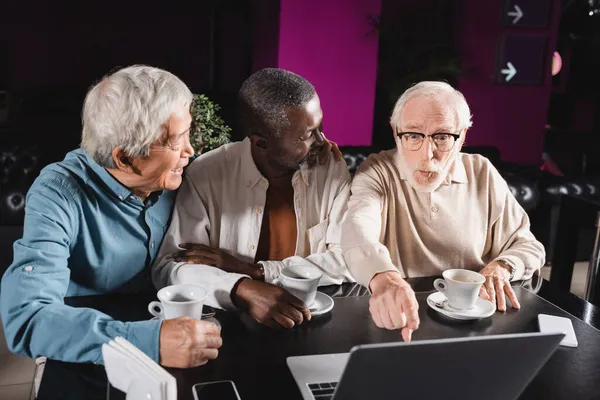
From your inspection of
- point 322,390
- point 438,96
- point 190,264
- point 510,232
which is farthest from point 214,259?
point 510,232

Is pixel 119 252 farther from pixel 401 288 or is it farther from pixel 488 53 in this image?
pixel 488 53

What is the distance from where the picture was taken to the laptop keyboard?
3.38ft

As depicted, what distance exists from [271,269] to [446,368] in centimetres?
93

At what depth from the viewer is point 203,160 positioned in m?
1.97

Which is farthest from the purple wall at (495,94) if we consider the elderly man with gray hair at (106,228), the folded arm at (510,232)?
the elderly man with gray hair at (106,228)

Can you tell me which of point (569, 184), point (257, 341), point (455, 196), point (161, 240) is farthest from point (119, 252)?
point (569, 184)

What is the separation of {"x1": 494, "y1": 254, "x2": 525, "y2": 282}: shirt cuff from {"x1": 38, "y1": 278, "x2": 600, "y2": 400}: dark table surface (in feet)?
0.25

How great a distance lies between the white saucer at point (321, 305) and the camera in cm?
139

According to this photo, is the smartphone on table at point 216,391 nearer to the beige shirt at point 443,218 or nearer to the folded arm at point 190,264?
the folded arm at point 190,264

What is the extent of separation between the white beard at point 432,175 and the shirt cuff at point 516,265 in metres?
0.31

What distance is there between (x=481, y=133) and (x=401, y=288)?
5998 millimetres

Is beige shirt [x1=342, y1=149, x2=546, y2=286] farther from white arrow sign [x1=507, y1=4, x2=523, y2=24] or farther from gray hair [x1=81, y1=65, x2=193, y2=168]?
white arrow sign [x1=507, y1=4, x2=523, y2=24]

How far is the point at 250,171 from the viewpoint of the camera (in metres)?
1.96

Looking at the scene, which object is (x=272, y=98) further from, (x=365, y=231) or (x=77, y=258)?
(x=77, y=258)
